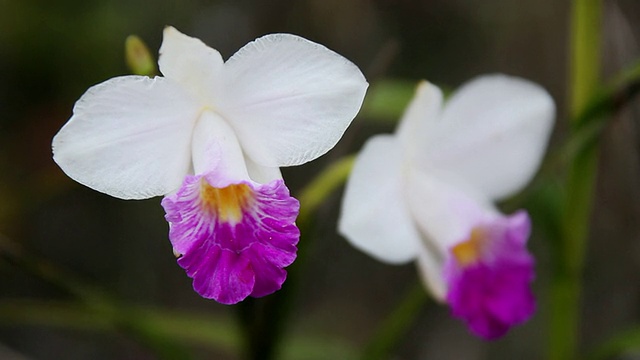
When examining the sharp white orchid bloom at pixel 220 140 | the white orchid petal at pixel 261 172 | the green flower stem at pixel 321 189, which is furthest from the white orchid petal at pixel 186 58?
the green flower stem at pixel 321 189

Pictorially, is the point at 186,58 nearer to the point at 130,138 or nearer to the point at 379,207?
the point at 130,138

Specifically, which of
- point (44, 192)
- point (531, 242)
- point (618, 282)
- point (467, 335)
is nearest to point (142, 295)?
point (44, 192)

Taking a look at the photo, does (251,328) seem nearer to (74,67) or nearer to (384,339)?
(384,339)

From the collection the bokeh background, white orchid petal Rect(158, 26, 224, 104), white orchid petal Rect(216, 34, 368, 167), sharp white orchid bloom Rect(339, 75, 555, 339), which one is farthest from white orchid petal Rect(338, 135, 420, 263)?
the bokeh background

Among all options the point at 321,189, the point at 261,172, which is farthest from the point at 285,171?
the point at 261,172

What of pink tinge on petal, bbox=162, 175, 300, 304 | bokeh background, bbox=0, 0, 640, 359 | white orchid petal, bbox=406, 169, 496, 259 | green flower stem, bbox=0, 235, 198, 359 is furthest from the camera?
bokeh background, bbox=0, 0, 640, 359

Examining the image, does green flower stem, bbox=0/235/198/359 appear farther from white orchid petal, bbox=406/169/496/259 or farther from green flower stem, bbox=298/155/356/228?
white orchid petal, bbox=406/169/496/259
